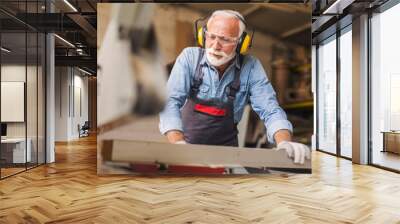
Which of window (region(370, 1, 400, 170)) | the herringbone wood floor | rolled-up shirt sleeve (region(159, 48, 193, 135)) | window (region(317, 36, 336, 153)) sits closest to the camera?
Result: the herringbone wood floor

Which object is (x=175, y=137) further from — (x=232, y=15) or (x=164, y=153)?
(x=232, y=15)

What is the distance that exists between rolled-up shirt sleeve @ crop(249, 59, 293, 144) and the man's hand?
4.29ft

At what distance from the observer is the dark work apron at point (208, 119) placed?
646 cm

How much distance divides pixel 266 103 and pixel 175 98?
1521 mm

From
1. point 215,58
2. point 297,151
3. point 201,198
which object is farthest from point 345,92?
point 201,198

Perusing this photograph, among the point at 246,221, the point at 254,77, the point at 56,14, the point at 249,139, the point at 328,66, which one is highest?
the point at 56,14

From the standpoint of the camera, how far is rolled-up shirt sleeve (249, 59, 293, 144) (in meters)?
6.50

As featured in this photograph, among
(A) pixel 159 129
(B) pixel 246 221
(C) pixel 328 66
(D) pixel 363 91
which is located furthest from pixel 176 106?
(C) pixel 328 66

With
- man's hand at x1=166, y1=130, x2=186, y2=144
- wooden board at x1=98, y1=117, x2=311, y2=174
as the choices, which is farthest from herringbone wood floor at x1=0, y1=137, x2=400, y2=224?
man's hand at x1=166, y1=130, x2=186, y2=144

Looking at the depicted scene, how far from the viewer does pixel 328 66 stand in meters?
10.5

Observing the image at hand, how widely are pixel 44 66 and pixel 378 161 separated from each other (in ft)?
23.4

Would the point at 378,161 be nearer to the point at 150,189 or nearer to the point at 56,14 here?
the point at 150,189

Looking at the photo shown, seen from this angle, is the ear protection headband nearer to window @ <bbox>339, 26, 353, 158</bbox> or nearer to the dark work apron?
the dark work apron

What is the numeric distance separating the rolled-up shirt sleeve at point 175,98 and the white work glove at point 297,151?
1817 mm
